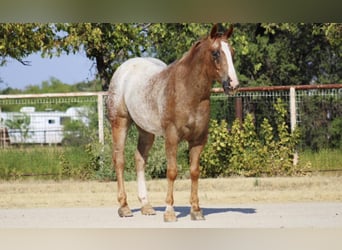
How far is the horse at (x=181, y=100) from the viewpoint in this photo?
649 cm

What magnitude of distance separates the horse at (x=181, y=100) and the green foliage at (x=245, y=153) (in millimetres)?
4312

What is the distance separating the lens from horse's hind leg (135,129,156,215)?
7.26m

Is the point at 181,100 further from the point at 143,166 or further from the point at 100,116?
A: the point at 100,116

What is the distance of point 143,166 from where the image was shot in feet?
24.1

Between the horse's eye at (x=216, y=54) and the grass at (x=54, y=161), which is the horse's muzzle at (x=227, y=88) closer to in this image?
the horse's eye at (x=216, y=54)

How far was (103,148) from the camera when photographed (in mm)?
11781

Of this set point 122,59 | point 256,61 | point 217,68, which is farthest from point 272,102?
point 217,68

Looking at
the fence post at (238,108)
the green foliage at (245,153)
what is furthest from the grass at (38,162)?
the fence post at (238,108)

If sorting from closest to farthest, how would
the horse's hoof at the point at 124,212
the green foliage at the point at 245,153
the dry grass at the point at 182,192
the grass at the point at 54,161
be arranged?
the horse's hoof at the point at 124,212 < the dry grass at the point at 182,192 < the green foliage at the point at 245,153 < the grass at the point at 54,161

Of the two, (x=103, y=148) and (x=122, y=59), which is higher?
(x=122, y=59)

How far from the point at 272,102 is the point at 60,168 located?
3.51 meters

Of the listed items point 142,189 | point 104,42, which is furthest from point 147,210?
point 104,42

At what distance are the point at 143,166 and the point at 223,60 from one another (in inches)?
57.8

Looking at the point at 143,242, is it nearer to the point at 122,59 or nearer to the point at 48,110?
the point at 122,59
